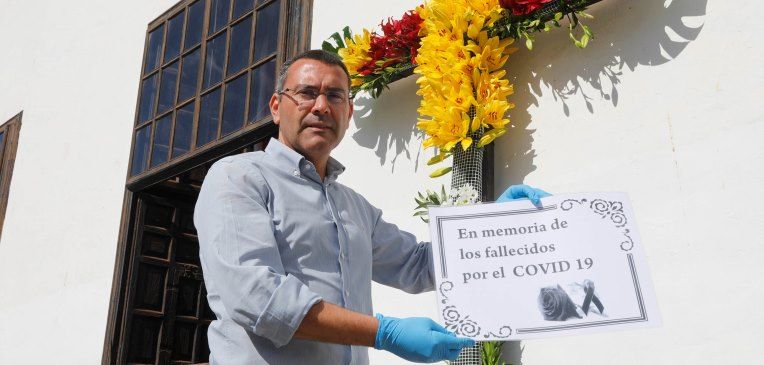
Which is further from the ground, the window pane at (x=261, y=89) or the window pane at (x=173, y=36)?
the window pane at (x=173, y=36)

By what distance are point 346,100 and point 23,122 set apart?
19.4ft

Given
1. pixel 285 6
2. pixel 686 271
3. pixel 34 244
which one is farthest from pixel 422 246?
pixel 34 244

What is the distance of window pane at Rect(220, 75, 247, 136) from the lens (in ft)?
14.1

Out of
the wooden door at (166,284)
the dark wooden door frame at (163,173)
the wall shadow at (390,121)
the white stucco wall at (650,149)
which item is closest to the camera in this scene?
the white stucco wall at (650,149)

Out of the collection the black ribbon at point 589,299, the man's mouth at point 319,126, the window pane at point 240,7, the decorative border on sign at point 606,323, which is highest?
the window pane at point 240,7

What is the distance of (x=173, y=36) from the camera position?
17.2 ft

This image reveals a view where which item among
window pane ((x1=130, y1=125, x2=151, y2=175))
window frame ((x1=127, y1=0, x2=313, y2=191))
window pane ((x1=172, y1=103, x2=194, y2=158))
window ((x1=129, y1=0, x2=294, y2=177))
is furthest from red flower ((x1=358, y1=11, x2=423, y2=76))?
window pane ((x1=130, y1=125, x2=151, y2=175))

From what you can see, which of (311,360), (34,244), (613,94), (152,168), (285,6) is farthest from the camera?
(34,244)

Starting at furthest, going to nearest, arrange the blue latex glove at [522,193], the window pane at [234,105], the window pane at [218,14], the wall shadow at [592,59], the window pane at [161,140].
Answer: the window pane at [161,140] → the window pane at [218,14] → the window pane at [234,105] → the wall shadow at [592,59] → the blue latex glove at [522,193]

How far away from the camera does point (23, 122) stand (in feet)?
22.3

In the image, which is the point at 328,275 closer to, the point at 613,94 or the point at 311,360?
the point at 311,360

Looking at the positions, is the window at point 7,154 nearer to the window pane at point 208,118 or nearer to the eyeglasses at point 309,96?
the window pane at point 208,118

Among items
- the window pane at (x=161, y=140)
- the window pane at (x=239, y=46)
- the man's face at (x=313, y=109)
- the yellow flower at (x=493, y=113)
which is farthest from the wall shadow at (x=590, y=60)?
the window pane at (x=161, y=140)

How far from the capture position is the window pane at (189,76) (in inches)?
191
